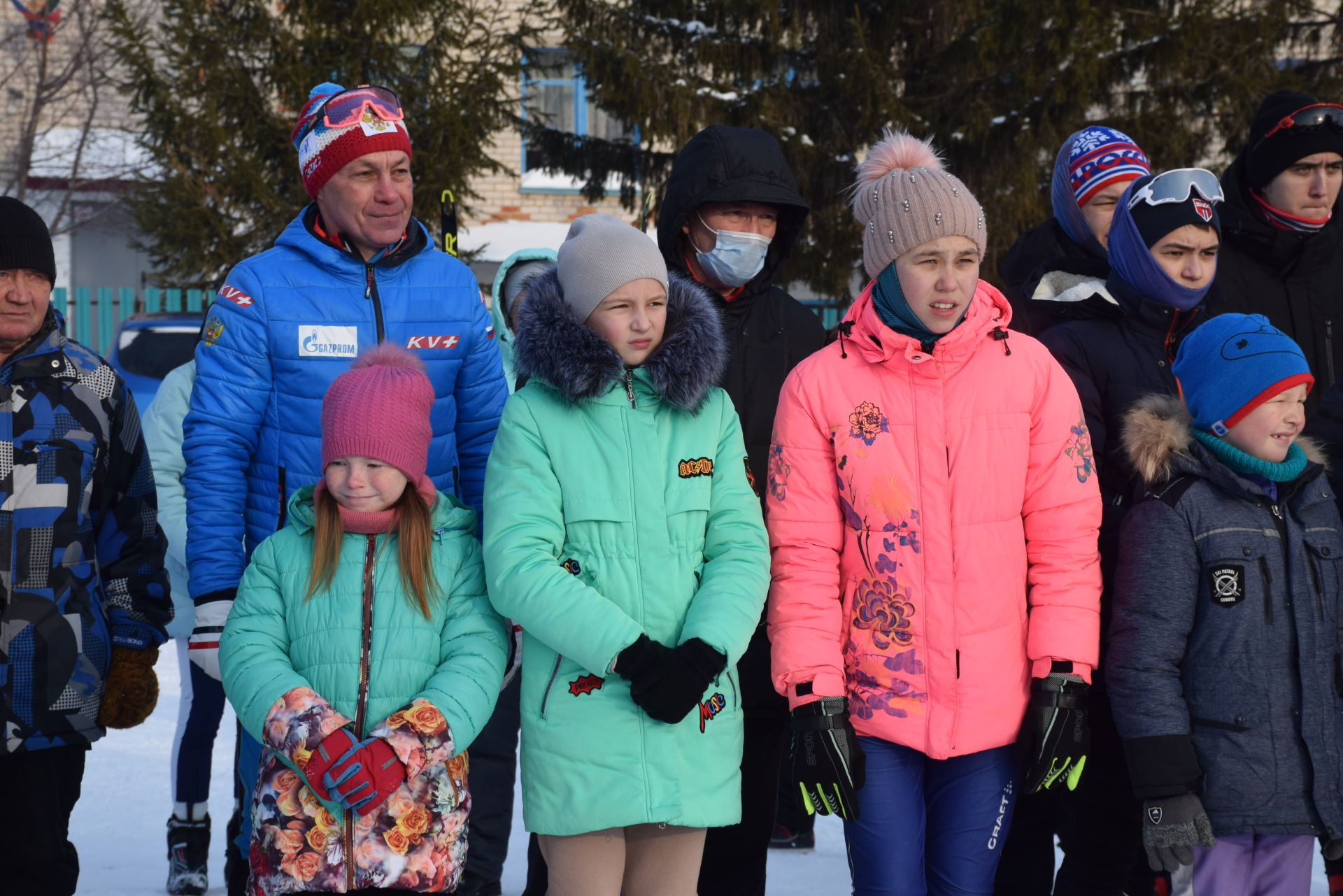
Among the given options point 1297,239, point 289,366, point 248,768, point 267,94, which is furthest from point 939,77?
point 248,768

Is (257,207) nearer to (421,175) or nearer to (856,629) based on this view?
(421,175)

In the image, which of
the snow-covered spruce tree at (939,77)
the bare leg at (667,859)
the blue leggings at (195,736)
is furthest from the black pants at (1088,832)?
the snow-covered spruce tree at (939,77)

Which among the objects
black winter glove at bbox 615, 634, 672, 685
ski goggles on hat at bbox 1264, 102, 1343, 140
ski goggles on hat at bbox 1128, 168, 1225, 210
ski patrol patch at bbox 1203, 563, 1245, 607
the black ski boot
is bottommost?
the black ski boot

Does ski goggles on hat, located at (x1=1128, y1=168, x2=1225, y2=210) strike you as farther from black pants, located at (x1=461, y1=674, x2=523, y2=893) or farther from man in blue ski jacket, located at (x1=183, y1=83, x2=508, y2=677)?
black pants, located at (x1=461, y1=674, x2=523, y2=893)

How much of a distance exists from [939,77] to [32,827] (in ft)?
29.9

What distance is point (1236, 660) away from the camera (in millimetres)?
2912

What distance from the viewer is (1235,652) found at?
291cm

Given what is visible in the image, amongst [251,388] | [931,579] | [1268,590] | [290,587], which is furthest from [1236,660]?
[251,388]

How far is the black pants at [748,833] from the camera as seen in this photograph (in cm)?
341

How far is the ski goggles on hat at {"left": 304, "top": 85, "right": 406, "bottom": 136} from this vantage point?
3354 millimetres

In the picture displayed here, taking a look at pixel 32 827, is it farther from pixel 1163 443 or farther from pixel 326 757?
pixel 1163 443

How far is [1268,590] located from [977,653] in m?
0.67

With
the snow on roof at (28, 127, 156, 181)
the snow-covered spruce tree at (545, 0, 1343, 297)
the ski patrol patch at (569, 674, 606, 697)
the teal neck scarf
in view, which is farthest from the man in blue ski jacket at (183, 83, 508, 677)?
the snow on roof at (28, 127, 156, 181)

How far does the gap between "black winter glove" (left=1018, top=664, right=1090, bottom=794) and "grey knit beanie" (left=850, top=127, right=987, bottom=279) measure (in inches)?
40.4
